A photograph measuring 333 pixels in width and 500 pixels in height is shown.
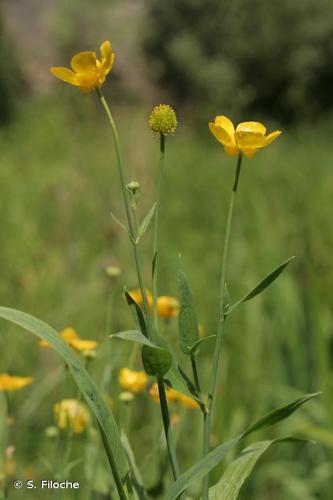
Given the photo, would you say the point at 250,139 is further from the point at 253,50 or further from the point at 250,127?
the point at 253,50

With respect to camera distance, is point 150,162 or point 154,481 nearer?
point 154,481

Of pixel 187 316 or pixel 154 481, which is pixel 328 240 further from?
pixel 187 316

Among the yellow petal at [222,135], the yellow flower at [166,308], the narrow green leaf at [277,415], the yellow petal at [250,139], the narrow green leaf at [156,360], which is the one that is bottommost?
the narrow green leaf at [277,415]

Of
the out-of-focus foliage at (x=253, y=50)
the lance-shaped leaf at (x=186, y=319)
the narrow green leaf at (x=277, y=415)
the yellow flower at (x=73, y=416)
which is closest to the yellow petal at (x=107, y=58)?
the lance-shaped leaf at (x=186, y=319)

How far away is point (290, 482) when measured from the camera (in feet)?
4.89

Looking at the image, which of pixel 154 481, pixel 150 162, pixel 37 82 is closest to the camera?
pixel 154 481

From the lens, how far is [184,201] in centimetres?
346

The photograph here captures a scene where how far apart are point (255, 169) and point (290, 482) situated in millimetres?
2578

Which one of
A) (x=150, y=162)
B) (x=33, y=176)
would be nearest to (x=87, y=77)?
(x=33, y=176)

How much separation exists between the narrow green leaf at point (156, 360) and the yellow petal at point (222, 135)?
0.46ft

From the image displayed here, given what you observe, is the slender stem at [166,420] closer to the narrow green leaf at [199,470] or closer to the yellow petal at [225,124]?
the narrow green leaf at [199,470]

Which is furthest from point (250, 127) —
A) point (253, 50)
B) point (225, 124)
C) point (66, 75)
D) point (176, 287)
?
point (253, 50)

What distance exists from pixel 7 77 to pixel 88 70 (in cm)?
525

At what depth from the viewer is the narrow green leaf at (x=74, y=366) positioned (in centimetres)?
48
